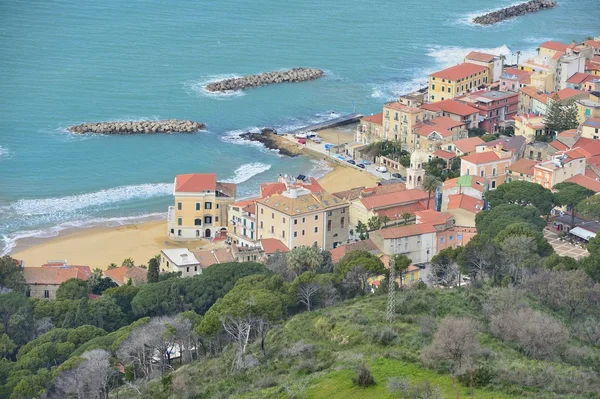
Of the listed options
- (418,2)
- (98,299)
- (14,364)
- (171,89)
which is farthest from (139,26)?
(14,364)

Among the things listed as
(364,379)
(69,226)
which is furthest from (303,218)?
(364,379)

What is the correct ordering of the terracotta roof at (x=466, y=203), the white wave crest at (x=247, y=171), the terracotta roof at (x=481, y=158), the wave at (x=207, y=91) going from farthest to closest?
the wave at (x=207, y=91), the white wave crest at (x=247, y=171), the terracotta roof at (x=481, y=158), the terracotta roof at (x=466, y=203)

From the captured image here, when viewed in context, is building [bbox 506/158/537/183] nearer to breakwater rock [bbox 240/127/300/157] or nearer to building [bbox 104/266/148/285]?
breakwater rock [bbox 240/127/300/157]

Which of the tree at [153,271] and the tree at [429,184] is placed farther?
the tree at [429,184]

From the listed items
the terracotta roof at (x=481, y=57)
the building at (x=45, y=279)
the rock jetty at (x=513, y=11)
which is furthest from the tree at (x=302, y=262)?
the rock jetty at (x=513, y=11)

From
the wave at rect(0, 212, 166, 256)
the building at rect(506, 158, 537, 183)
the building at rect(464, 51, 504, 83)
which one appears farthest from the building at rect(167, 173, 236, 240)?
the building at rect(464, 51, 504, 83)

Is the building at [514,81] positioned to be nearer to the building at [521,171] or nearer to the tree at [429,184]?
the building at [521,171]

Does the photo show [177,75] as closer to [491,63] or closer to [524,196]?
[491,63]
